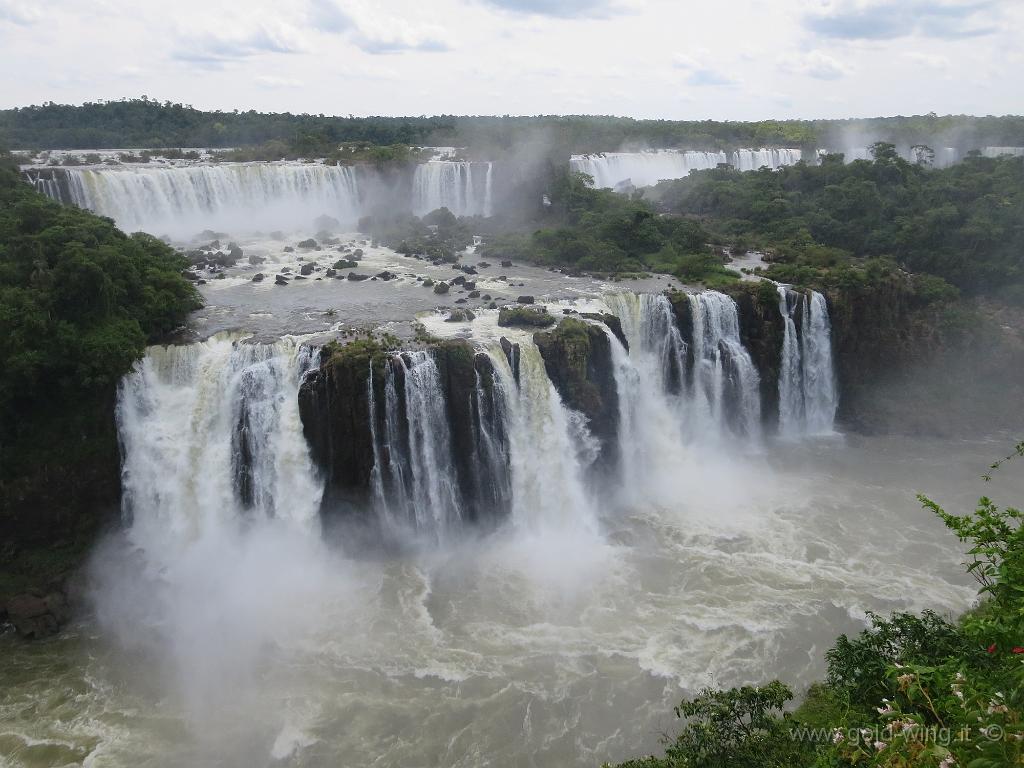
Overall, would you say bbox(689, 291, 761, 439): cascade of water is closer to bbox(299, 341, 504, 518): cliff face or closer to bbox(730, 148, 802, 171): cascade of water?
bbox(299, 341, 504, 518): cliff face

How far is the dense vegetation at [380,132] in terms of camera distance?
5119 cm

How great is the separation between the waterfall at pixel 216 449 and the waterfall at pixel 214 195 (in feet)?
59.2

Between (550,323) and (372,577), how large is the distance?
Answer: 9.24 m

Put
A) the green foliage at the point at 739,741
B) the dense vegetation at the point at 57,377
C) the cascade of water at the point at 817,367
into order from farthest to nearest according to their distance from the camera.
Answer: the cascade of water at the point at 817,367 → the dense vegetation at the point at 57,377 → the green foliage at the point at 739,741

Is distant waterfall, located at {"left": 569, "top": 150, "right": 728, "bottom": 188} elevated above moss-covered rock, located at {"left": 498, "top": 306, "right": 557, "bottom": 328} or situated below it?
above

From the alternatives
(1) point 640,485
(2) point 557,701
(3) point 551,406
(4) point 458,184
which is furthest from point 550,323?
(4) point 458,184

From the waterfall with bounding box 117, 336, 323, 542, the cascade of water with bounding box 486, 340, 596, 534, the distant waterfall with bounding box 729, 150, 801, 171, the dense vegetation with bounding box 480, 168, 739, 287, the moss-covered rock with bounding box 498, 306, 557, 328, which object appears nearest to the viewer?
the waterfall with bounding box 117, 336, 323, 542

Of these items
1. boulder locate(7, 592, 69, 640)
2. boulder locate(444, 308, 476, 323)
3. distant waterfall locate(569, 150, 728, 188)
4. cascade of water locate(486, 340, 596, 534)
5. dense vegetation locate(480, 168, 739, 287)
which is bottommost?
boulder locate(7, 592, 69, 640)

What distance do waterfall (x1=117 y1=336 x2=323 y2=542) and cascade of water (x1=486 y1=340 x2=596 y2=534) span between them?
5.24 metres

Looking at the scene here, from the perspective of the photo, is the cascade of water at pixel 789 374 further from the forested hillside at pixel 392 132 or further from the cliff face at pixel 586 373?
the forested hillside at pixel 392 132

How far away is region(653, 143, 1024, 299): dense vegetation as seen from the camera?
104ft

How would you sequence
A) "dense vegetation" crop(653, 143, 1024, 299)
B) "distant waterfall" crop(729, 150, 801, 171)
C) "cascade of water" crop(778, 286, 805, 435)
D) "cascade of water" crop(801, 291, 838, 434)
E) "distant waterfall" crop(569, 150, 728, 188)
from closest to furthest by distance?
"cascade of water" crop(778, 286, 805, 435), "cascade of water" crop(801, 291, 838, 434), "dense vegetation" crop(653, 143, 1024, 299), "distant waterfall" crop(569, 150, 728, 188), "distant waterfall" crop(729, 150, 801, 171)

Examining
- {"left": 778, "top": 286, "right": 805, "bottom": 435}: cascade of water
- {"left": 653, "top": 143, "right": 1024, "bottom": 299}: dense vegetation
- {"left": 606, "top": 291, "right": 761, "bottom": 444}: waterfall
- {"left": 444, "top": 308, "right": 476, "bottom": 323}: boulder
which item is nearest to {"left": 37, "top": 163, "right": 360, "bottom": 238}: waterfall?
{"left": 444, "top": 308, "right": 476, "bottom": 323}: boulder

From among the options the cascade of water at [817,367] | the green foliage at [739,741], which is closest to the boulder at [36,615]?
the green foliage at [739,741]
